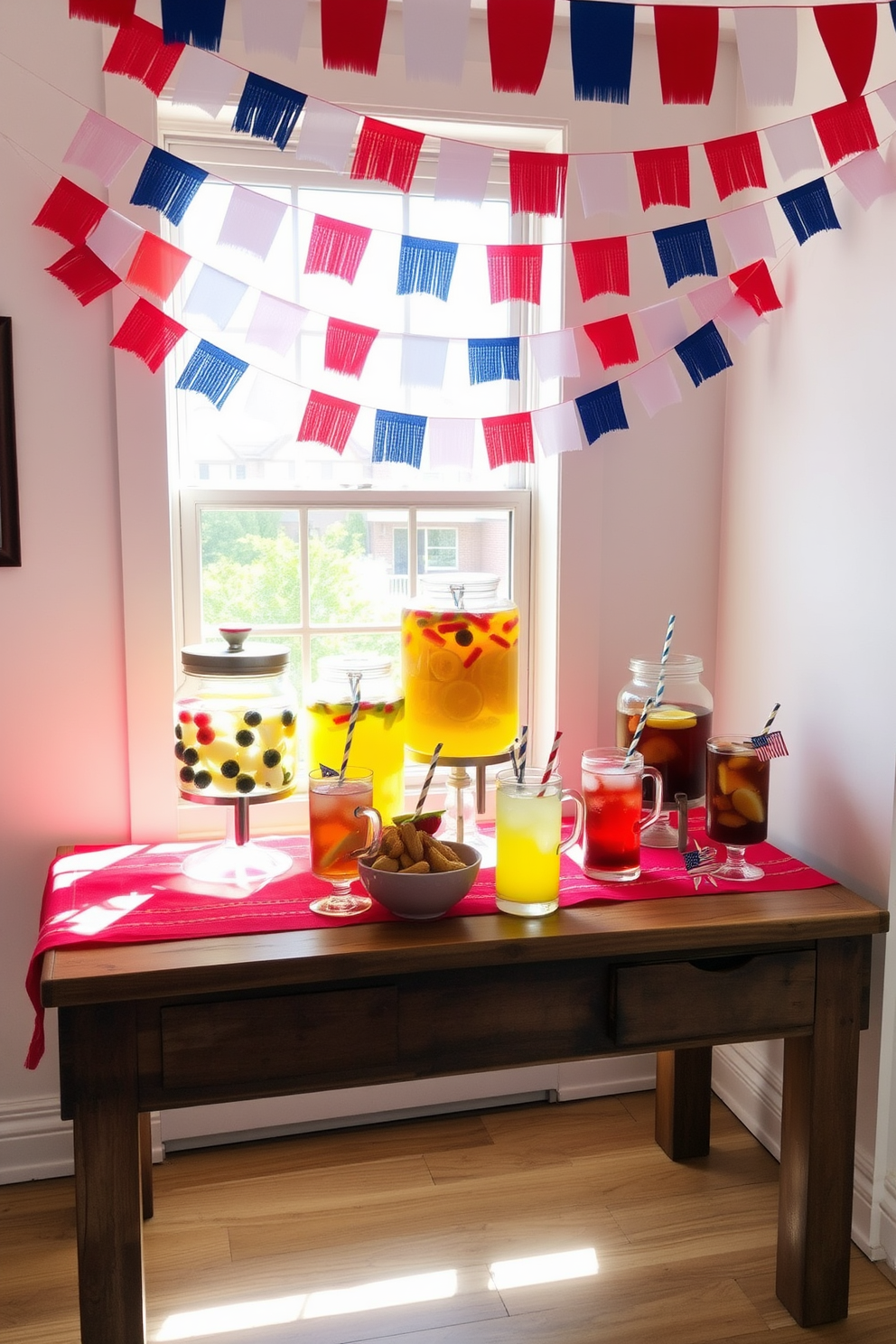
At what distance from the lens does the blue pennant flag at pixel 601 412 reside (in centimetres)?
216

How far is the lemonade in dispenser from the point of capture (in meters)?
1.94

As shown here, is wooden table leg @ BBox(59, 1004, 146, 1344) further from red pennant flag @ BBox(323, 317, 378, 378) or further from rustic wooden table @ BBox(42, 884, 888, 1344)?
red pennant flag @ BBox(323, 317, 378, 378)

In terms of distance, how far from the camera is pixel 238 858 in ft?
6.43

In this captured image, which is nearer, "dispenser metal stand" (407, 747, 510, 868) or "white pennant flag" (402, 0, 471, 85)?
"white pennant flag" (402, 0, 471, 85)

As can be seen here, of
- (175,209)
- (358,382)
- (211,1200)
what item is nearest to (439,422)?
(358,382)

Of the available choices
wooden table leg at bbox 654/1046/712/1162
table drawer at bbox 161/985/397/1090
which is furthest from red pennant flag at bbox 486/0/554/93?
wooden table leg at bbox 654/1046/712/1162

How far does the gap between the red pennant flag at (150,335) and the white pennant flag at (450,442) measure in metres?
0.49

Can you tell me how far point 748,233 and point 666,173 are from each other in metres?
0.21

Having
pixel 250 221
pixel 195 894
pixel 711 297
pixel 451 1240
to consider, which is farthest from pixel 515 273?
pixel 451 1240

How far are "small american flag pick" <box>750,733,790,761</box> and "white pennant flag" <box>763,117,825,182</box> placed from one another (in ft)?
3.11

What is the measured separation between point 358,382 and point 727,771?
1075 millimetres

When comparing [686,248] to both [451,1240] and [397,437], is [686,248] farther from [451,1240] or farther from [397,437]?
[451,1240]

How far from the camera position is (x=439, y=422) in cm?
210

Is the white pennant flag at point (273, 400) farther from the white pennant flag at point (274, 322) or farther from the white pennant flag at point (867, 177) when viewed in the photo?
the white pennant flag at point (867, 177)
